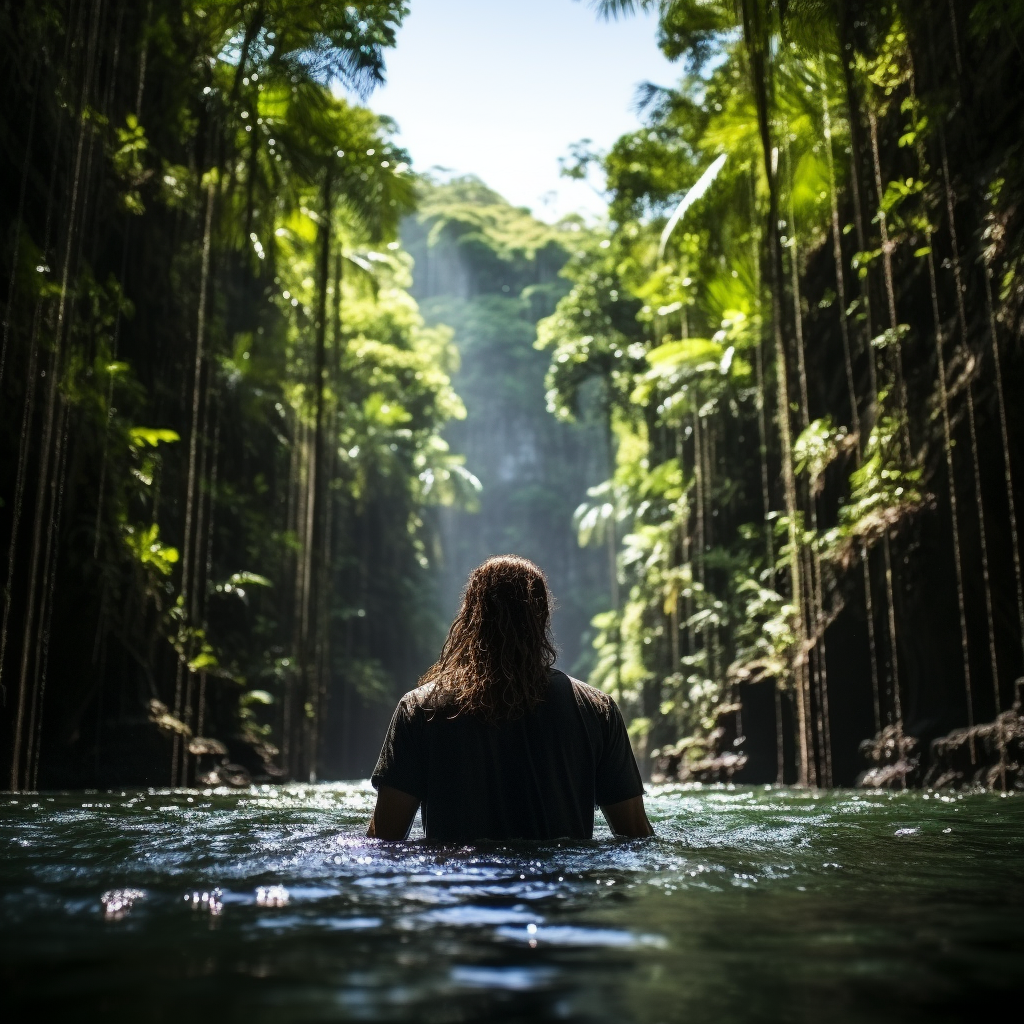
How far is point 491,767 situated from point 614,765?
471 mm

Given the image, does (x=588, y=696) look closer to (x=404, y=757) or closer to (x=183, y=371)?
(x=404, y=757)

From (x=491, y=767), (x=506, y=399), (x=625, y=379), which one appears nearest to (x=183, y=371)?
(x=625, y=379)

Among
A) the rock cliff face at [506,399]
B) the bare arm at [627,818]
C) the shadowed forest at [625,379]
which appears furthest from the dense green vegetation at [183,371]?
the rock cliff face at [506,399]

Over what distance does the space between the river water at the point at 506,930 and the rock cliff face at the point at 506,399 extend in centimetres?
5277

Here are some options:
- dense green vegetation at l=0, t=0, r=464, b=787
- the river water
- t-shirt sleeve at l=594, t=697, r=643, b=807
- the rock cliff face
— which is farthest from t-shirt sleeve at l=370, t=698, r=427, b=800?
the rock cliff face

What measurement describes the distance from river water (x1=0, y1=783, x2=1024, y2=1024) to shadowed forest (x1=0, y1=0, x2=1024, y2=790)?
682cm

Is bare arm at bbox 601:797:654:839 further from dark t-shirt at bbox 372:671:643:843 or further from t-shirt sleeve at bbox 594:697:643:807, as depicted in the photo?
dark t-shirt at bbox 372:671:643:843

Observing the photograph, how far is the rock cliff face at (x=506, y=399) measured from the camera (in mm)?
58031

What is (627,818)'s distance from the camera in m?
3.95

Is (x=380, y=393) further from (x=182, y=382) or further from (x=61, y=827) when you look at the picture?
(x=61, y=827)

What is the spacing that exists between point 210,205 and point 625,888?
15813 mm

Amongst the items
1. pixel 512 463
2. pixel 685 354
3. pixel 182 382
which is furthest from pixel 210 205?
pixel 512 463

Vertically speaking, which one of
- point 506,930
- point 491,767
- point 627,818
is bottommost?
point 506,930

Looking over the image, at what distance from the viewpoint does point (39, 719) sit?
1062cm
